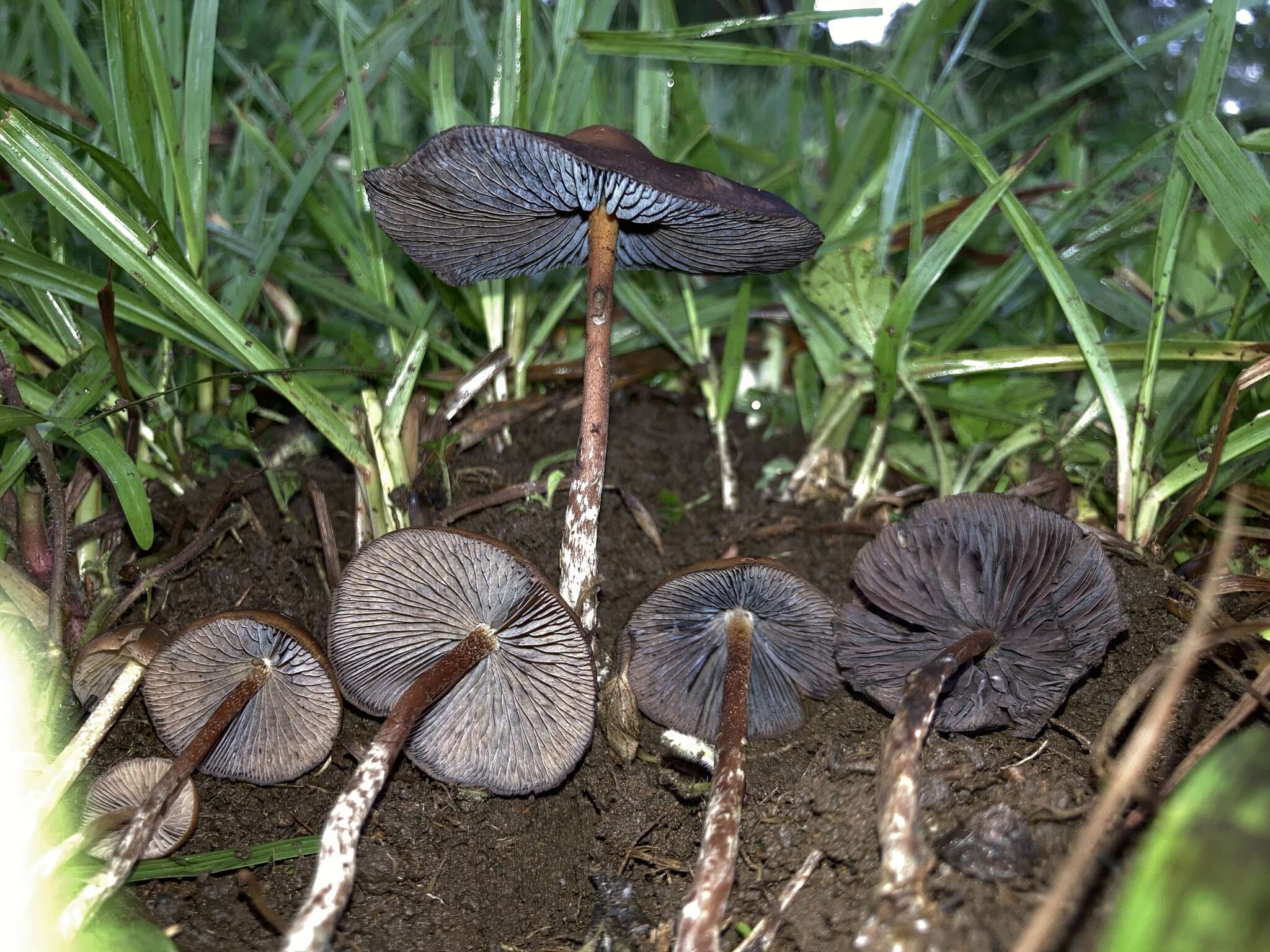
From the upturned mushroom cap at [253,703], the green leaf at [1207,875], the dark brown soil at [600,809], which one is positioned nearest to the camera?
A: the green leaf at [1207,875]

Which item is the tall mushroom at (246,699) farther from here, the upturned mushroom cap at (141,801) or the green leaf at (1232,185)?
the green leaf at (1232,185)

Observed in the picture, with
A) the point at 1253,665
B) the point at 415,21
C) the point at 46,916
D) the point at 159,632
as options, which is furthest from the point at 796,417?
the point at 46,916

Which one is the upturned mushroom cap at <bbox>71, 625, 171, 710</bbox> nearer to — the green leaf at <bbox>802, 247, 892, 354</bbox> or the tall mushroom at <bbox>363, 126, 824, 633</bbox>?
the tall mushroom at <bbox>363, 126, 824, 633</bbox>

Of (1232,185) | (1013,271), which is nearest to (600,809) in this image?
(1013,271)

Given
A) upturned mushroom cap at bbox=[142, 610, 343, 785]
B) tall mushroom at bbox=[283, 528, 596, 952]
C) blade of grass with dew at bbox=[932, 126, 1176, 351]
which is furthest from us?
blade of grass with dew at bbox=[932, 126, 1176, 351]

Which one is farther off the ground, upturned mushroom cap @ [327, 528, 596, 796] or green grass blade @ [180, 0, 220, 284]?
green grass blade @ [180, 0, 220, 284]

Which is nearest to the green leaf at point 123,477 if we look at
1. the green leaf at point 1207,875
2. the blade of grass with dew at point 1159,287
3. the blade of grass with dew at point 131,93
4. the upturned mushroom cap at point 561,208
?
the blade of grass with dew at point 131,93

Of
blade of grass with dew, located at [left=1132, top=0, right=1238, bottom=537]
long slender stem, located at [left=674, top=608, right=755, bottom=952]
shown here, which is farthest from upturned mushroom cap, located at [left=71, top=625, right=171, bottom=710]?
blade of grass with dew, located at [left=1132, top=0, right=1238, bottom=537]

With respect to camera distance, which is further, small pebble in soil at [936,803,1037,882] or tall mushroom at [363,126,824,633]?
tall mushroom at [363,126,824,633]
